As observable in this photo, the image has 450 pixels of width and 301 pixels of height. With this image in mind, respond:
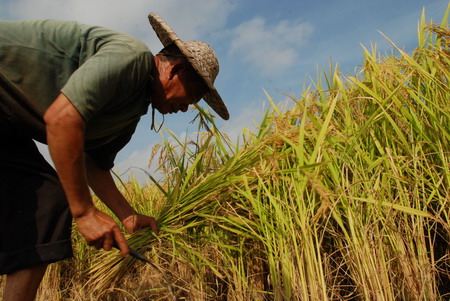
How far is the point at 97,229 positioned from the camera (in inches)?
55.7

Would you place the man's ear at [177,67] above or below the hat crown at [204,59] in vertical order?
below

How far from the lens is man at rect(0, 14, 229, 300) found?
1325 millimetres

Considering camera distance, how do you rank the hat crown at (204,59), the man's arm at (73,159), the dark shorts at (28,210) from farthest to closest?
the hat crown at (204,59)
the dark shorts at (28,210)
the man's arm at (73,159)

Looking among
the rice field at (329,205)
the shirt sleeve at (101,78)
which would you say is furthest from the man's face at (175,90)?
the rice field at (329,205)

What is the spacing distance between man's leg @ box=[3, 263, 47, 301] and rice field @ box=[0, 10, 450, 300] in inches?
14.4

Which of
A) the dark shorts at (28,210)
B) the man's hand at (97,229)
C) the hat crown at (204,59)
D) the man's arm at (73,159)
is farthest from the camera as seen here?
the hat crown at (204,59)

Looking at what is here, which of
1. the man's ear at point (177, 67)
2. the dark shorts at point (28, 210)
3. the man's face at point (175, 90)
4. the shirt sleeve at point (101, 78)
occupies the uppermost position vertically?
the man's ear at point (177, 67)

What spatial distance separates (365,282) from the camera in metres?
1.61

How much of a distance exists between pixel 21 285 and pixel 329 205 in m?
1.14

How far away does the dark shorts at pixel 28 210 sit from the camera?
60.3 inches

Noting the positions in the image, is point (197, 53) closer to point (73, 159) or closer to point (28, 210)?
point (73, 159)

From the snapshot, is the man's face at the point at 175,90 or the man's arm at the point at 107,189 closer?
the man's face at the point at 175,90

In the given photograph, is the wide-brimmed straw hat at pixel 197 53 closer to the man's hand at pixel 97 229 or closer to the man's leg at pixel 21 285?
the man's hand at pixel 97 229

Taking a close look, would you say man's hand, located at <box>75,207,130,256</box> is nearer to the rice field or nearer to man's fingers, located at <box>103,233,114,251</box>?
man's fingers, located at <box>103,233,114,251</box>
